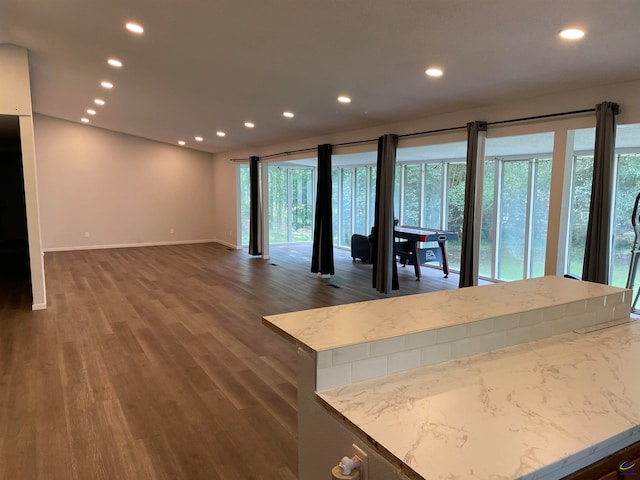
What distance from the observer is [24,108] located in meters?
4.90

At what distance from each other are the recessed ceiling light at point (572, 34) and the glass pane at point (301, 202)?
29.9ft

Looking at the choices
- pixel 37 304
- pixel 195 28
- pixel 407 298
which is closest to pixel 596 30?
pixel 407 298

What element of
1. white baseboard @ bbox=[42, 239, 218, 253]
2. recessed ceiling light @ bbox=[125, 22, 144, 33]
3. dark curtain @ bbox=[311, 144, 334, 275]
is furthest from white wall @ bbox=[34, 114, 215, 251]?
recessed ceiling light @ bbox=[125, 22, 144, 33]

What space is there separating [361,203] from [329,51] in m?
7.19

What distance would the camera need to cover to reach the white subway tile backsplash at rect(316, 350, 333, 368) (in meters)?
1.23

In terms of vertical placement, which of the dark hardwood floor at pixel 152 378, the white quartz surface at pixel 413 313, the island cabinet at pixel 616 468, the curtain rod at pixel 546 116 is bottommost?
the dark hardwood floor at pixel 152 378

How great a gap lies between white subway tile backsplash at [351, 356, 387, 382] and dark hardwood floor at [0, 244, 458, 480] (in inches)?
49.7

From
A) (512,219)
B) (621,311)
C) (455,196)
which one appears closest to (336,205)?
(455,196)

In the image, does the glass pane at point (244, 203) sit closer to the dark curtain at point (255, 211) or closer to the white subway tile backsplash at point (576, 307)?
the dark curtain at point (255, 211)

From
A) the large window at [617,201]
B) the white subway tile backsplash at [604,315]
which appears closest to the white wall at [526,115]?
the large window at [617,201]

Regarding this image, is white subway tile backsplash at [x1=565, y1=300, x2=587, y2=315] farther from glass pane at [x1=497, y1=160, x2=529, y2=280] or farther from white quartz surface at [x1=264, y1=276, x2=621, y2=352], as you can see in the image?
glass pane at [x1=497, y1=160, x2=529, y2=280]

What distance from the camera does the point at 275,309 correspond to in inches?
209

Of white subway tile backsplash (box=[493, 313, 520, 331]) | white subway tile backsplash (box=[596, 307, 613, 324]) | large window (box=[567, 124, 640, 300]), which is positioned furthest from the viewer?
large window (box=[567, 124, 640, 300])

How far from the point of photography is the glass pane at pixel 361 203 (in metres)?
10.4
